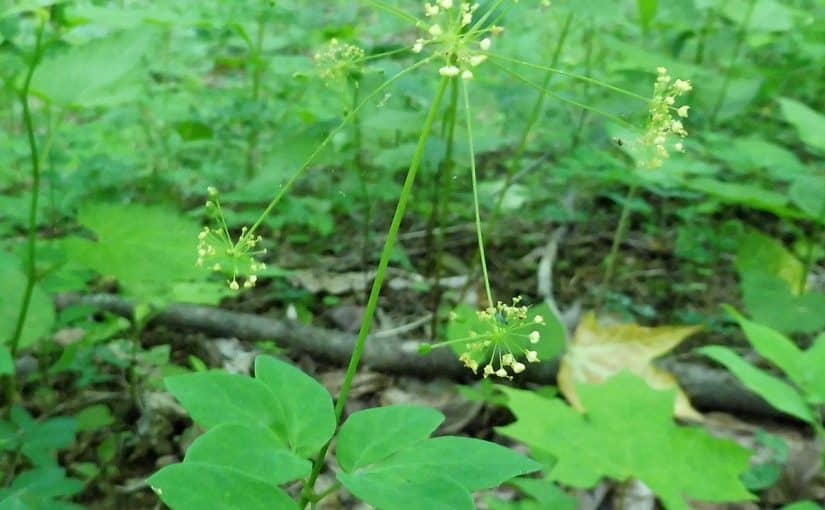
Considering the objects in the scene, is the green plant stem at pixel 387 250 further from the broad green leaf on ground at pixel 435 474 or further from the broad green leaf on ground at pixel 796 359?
the broad green leaf on ground at pixel 796 359

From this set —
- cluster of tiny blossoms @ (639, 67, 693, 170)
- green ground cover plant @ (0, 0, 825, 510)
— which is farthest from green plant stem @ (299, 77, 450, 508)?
cluster of tiny blossoms @ (639, 67, 693, 170)

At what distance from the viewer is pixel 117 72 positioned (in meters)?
1.67

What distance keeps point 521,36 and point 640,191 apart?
1052 millimetres

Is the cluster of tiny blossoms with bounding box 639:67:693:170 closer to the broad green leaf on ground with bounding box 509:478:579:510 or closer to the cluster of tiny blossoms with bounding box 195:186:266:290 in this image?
the cluster of tiny blossoms with bounding box 195:186:266:290

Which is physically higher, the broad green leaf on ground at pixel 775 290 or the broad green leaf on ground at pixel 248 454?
the broad green leaf on ground at pixel 248 454

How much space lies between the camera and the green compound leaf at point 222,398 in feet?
3.20

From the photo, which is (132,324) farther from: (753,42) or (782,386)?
(753,42)

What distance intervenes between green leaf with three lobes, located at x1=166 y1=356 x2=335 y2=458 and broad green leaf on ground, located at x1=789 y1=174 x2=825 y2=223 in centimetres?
183

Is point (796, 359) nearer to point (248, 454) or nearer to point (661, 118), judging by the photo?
point (661, 118)

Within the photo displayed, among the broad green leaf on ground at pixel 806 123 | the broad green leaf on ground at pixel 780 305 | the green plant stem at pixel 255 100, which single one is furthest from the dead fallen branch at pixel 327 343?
the green plant stem at pixel 255 100

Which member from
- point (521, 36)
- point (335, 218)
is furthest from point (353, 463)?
point (521, 36)

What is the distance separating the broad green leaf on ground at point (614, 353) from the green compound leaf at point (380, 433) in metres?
1.16

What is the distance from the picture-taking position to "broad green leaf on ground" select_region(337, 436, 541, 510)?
88 centimetres

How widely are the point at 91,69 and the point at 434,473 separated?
1.23 metres
